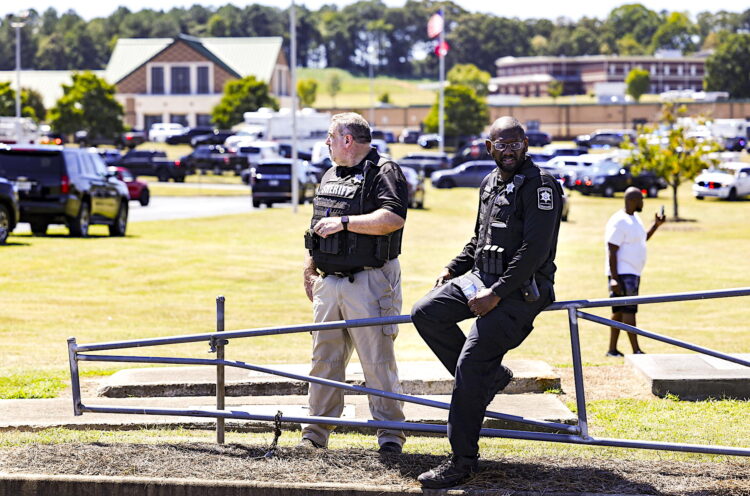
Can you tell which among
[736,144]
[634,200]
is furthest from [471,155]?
[634,200]

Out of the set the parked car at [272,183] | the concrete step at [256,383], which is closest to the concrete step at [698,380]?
the concrete step at [256,383]

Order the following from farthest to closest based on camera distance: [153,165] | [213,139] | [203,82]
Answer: [203,82]
[213,139]
[153,165]

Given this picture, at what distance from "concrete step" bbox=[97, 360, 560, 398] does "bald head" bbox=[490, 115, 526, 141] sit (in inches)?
144

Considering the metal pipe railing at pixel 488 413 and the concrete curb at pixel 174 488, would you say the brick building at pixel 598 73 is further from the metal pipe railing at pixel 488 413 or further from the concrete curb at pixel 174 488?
the concrete curb at pixel 174 488

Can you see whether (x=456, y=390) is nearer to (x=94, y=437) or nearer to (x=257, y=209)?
(x=94, y=437)

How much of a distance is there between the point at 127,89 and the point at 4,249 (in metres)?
94.6

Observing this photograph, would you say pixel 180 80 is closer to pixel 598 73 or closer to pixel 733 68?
pixel 733 68

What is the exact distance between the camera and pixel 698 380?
30.0 feet

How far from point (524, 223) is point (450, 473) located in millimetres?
1219

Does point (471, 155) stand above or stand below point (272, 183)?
above

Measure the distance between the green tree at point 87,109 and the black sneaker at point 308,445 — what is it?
255 ft

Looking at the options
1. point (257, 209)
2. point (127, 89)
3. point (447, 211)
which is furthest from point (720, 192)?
point (127, 89)

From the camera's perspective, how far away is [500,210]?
5.78m

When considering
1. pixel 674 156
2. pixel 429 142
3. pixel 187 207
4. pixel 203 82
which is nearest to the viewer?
pixel 187 207
